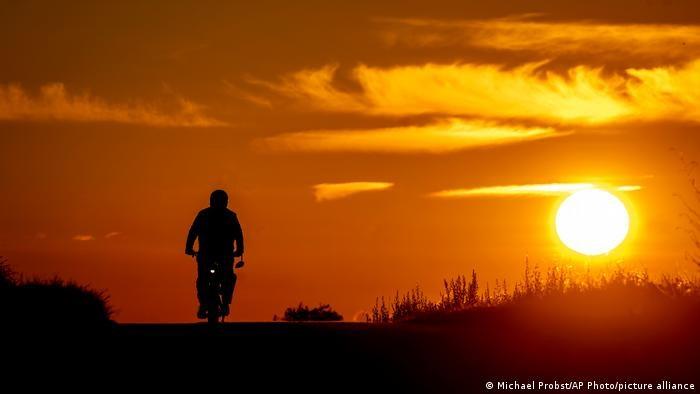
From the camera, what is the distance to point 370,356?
1459 cm

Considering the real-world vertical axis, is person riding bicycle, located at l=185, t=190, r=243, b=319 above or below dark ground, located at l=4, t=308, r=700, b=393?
above

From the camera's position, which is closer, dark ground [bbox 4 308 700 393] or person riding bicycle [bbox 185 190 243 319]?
dark ground [bbox 4 308 700 393]

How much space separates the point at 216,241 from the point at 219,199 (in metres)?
0.69

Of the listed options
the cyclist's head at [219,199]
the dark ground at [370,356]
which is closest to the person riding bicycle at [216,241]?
the cyclist's head at [219,199]

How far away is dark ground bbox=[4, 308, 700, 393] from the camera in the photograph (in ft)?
41.1

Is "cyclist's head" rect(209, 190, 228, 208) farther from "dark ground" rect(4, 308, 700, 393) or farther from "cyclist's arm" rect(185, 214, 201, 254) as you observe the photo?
"dark ground" rect(4, 308, 700, 393)

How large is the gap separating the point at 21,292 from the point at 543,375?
9967mm

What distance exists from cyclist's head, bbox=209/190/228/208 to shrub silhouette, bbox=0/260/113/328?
2637mm

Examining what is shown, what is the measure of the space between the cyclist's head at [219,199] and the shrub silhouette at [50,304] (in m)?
2.64

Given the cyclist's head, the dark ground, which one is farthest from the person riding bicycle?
the dark ground

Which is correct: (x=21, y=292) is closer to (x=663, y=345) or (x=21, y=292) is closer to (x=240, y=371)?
(x=240, y=371)

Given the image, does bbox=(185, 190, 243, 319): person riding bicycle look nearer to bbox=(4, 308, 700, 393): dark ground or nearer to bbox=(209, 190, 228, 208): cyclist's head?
bbox=(209, 190, 228, 208): cyclist's head

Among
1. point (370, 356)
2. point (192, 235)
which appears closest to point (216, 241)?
point (192, 235)

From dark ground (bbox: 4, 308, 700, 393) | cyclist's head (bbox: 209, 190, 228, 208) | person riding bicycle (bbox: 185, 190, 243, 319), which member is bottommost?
dark ground (bbox: 4, 308, 700, 393)
